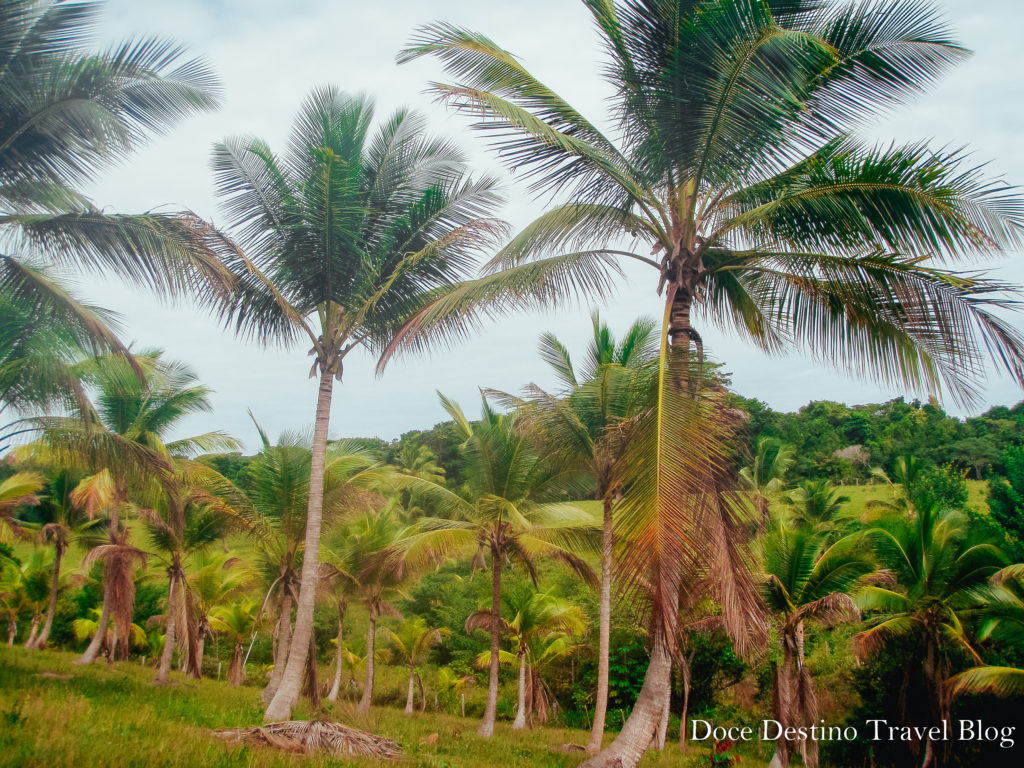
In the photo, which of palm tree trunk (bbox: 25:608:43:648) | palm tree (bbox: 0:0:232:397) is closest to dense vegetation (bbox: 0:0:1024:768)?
palm tree (bbox: 0:0:232:397)

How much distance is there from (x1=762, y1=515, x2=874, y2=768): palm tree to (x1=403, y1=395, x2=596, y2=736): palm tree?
3.91 meters

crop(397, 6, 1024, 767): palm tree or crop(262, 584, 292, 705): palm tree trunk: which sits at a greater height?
crop(397, 6, 1024, 767): palm tree


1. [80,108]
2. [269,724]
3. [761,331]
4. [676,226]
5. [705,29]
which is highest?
[705,29]

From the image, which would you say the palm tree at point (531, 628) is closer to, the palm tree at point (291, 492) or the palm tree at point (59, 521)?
the palm tree at point (291, 492)

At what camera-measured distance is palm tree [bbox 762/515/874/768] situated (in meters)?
12.9

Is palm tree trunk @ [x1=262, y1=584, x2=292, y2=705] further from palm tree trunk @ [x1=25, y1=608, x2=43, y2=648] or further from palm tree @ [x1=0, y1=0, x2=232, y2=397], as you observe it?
palm tree trunk @ [x1=25, y1=608, x2=43, y2=648]

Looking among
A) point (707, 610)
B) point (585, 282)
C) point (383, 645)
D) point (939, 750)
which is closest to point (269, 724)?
point (585, 282)

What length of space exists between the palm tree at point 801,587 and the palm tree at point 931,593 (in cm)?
113

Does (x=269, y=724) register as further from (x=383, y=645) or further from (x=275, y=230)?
(x=383, y=645)

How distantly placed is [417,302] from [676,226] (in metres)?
4.89

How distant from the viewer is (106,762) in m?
5.00

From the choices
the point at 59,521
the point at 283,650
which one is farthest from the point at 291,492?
the point at 59,521

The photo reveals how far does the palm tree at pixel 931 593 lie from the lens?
13539mm

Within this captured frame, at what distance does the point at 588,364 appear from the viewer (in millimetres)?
14117
